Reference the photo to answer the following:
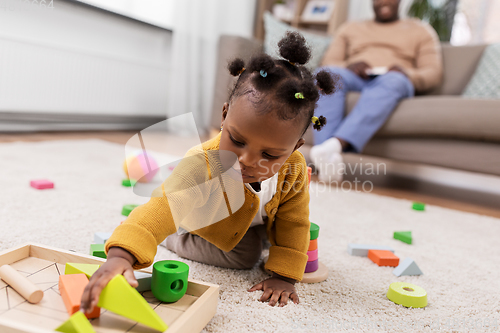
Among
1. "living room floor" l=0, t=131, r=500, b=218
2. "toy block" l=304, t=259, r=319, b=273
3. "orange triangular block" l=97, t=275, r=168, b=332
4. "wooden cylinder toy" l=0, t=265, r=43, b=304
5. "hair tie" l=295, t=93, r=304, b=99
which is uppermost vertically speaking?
"hair tie" l=295, t=93, r=304, b=99

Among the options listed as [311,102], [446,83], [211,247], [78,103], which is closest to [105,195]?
[211,247]

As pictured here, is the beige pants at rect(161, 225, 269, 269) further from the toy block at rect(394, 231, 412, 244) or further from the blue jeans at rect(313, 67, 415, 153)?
the blue jeans at rect(313, 67, 415, 153)

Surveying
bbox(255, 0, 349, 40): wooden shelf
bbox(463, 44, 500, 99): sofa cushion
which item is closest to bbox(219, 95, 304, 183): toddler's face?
bbox(463, 44, 500, 99): sofa cushion

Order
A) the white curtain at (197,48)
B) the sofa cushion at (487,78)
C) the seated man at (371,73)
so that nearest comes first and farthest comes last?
1. the seated man at (371,73)
2. the sofa cushion at (487,78)
3. the white curtain at (197,48)

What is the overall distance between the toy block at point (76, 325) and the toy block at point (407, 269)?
627mm

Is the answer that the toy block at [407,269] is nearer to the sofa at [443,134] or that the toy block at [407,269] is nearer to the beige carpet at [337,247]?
the beige carpet at [337,247]

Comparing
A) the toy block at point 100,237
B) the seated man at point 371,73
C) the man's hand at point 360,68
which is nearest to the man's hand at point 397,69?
the seated man at point 371,73

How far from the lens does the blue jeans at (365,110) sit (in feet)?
5.62

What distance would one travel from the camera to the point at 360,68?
1938 millimetres

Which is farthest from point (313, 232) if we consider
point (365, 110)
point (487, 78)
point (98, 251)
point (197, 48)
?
point (197, 48)

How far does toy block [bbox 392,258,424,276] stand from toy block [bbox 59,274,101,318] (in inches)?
23.9

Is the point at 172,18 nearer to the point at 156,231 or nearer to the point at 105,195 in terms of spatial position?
the point at 105,195

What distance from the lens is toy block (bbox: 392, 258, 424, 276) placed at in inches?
32.6

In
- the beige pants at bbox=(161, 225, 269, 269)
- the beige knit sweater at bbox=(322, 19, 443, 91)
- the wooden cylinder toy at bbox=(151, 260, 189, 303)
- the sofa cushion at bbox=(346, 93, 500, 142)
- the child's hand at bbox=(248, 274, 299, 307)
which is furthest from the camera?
the beige knit sweater at bbox=(322, 19, 443, 91)
